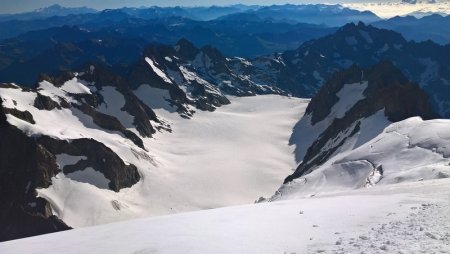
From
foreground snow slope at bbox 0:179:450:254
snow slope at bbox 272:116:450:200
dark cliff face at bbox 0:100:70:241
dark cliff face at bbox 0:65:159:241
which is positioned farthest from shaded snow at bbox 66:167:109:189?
foreground snow slope at bbox 0:179:450:254

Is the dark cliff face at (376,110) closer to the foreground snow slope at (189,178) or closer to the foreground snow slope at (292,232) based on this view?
the foreground snow slope at (189,178)

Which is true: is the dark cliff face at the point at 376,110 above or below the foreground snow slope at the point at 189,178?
above

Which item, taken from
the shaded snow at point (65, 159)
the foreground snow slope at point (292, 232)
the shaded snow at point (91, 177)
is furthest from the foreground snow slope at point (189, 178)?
the foreground snow slope at point (292, 232)

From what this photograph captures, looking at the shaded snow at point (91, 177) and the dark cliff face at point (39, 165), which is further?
the shaded snow at point (91, 177)

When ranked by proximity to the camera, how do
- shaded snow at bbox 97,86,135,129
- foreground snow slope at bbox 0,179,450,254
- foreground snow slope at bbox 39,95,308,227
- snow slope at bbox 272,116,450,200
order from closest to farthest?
foreground snow slope at bbox 0,179,450,254, snow slope at bbox 272,116,450,200, foreground snow slope at bbox 39,95,308,227, shaded snow at bbox 97,86,135,129

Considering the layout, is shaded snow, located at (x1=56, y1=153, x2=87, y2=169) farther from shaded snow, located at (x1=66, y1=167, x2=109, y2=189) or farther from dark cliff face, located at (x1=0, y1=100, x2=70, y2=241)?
shaded snow, located at (x1=66, y1=167, x2=109, y2=189)

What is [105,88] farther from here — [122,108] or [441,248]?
[441,248]

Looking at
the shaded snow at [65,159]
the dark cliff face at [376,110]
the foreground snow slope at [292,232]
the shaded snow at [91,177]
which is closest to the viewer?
the foreground snow slope at [292,232]
